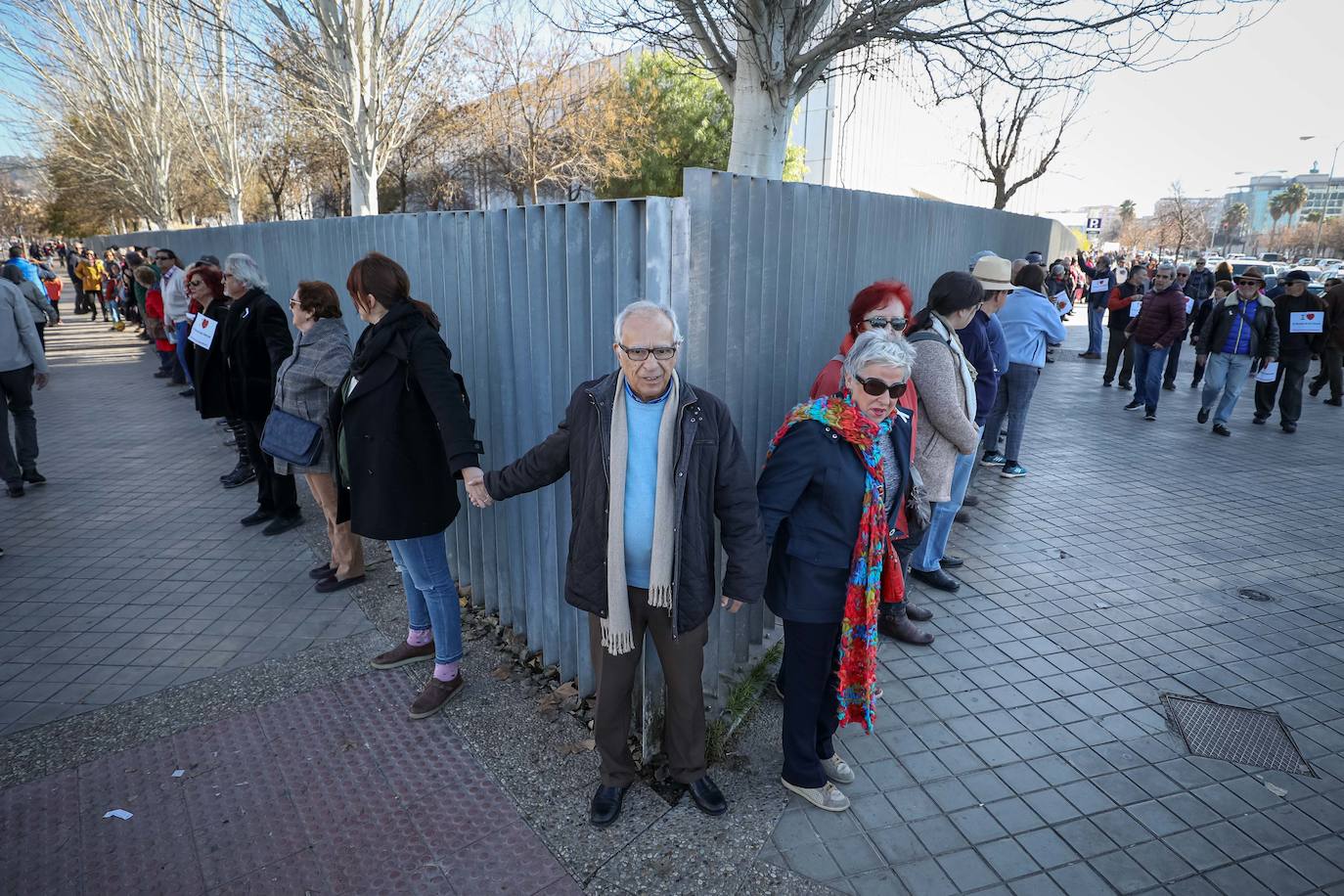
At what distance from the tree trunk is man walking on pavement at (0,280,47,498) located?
6.62 meters

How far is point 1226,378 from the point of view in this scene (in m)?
9.33

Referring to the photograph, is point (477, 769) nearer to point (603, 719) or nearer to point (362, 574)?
point (603, 719)

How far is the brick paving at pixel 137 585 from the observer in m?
3.87

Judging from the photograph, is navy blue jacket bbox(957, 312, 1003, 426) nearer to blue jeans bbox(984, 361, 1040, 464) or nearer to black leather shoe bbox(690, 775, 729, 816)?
blue jeans bbox(984, 361, 1040, 464)

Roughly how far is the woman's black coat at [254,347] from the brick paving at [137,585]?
1113 millimetres

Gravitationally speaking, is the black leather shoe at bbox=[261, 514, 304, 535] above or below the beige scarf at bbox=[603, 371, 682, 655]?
below

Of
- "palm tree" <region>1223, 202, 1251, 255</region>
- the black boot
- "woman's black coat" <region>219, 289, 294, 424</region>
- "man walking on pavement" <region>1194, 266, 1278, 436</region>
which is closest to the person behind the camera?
the black boot

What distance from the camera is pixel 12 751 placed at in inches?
127

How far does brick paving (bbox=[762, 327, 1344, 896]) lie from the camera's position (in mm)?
2711

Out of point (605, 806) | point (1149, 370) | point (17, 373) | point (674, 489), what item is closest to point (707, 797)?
point (605, 806)

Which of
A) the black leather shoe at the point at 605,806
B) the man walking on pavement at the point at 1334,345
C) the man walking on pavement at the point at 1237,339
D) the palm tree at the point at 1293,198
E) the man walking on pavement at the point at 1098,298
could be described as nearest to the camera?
the black leather shoe at the point at 605,806

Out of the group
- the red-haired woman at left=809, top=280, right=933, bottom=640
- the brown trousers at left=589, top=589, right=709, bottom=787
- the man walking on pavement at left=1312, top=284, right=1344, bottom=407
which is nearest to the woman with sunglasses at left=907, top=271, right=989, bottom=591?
the red-haired woman at left=809, top=280, right=933, bottom=640

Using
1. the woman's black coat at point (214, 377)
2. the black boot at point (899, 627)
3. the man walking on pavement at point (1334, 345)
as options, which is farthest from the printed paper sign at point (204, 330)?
the man walking on pavement at point (1334, 345)

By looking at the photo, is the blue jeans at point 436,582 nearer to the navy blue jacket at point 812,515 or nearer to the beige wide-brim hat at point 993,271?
the navy blue jacket at point 812,515
